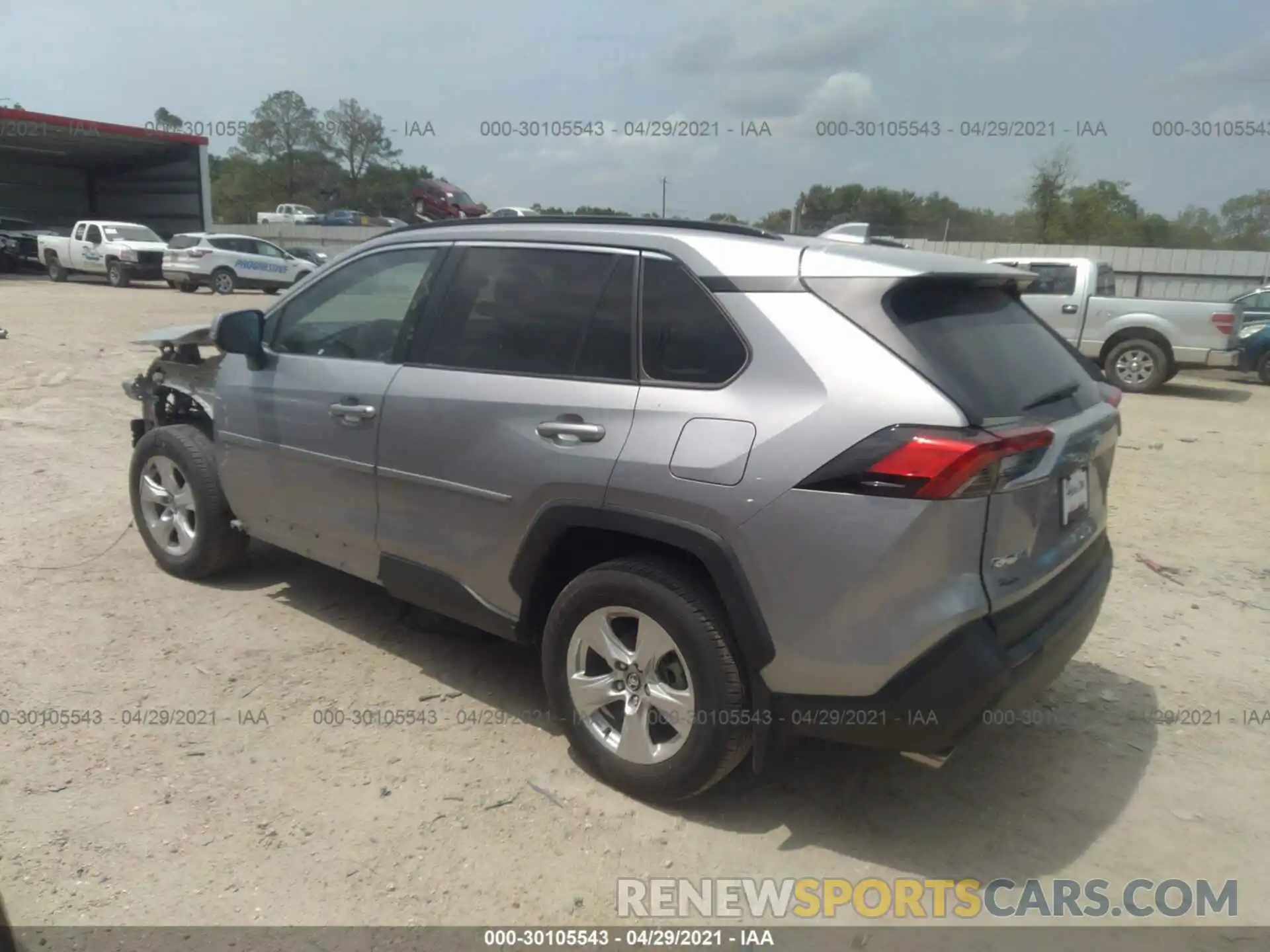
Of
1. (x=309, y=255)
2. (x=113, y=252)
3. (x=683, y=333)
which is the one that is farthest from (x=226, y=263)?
(x=683, y=333)

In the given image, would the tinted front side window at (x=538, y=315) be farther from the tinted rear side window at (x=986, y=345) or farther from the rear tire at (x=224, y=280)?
the rear tire at (x=224, y=280)

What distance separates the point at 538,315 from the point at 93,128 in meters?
33.2

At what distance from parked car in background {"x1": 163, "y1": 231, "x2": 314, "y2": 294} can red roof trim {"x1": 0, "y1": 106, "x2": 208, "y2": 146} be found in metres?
8.62

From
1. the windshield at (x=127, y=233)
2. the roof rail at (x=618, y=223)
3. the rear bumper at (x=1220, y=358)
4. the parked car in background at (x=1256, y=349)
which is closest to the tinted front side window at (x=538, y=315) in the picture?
the roof rail at (x=618, y=223)

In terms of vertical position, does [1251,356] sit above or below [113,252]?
below

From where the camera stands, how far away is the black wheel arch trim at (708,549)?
9.05 feet

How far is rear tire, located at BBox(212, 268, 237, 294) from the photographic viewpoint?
24094 millimetres

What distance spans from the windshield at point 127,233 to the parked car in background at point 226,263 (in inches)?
110

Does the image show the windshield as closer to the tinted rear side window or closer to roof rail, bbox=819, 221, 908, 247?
roof rail, bbox=819, 221, 908, 247

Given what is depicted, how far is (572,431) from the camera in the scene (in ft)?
10.2

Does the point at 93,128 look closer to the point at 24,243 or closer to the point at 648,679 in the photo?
the point at 24,243

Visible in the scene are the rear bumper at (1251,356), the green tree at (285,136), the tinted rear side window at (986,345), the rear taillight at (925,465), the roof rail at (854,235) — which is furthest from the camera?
the green tree at (285,136)

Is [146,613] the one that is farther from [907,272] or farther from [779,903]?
[907,272]
